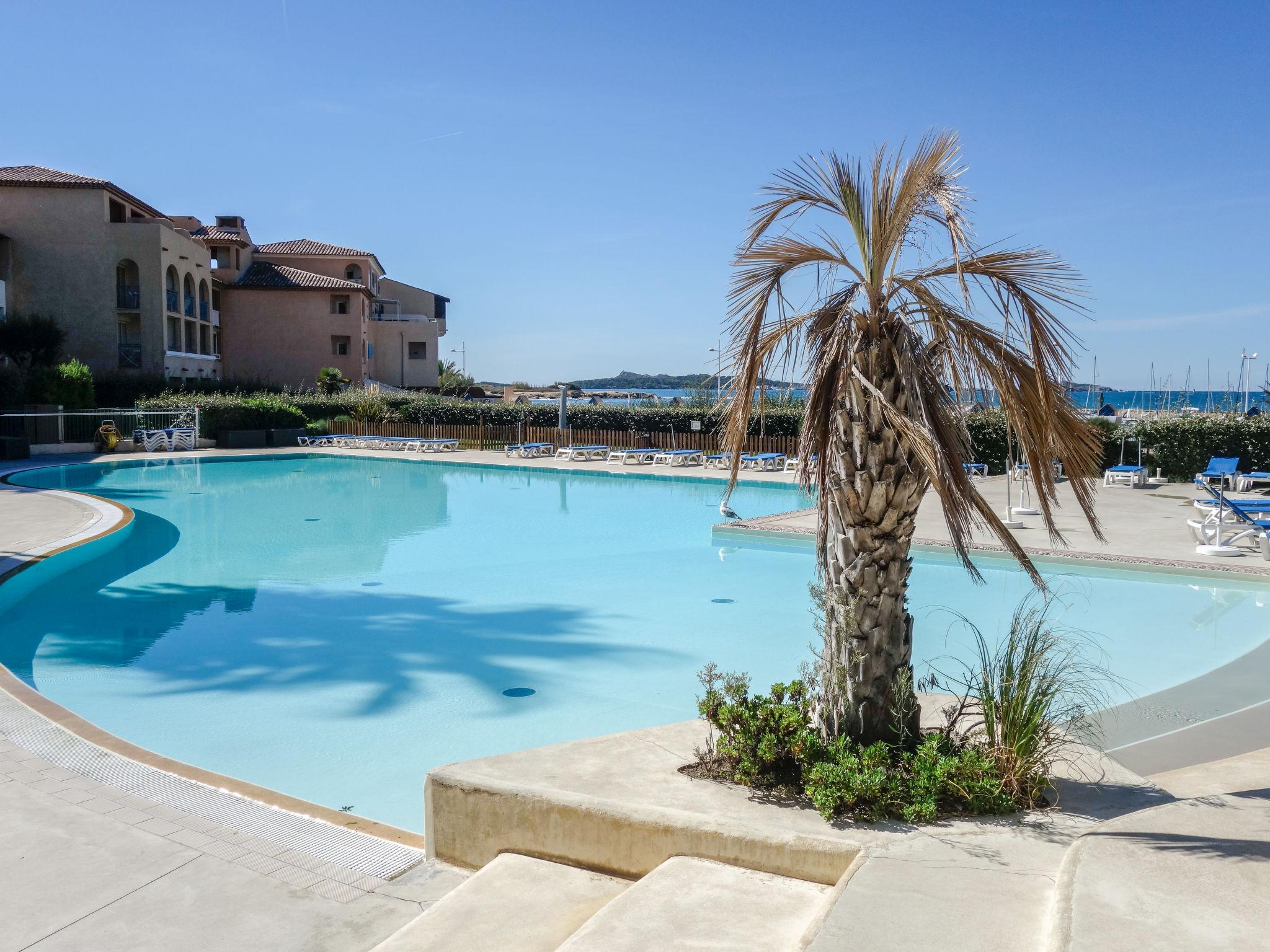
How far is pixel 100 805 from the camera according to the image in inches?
167

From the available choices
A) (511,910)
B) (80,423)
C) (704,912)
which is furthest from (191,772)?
(80,423)

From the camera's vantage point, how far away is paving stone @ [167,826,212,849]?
3.88 meters

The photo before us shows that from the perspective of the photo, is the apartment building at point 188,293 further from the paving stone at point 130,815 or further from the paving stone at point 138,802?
the paving stone at point 130,815

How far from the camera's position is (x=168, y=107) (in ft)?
59.8

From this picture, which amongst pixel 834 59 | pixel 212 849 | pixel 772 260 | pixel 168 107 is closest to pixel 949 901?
pixel 772 260

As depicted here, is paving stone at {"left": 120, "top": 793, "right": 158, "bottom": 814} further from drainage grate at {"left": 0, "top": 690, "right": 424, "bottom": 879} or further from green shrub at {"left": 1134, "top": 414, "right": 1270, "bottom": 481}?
green shrub at {"left": 1134, "top": 414, "right": 1270, "bottom": 481}

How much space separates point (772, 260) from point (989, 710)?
7.03ft

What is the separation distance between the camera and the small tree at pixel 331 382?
3775 cm

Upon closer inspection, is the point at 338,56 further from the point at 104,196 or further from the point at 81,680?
the point at 104,196

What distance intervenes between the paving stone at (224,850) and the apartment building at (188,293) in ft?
112

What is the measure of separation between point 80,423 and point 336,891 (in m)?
27.8

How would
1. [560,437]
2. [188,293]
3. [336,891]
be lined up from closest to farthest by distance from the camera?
[336,891] → [560,437] → [188,293]

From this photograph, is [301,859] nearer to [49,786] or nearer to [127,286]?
[49,786]

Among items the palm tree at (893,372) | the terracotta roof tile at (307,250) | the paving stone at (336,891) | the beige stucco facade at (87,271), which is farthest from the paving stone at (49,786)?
the terracotta roof tile at (307,250)
